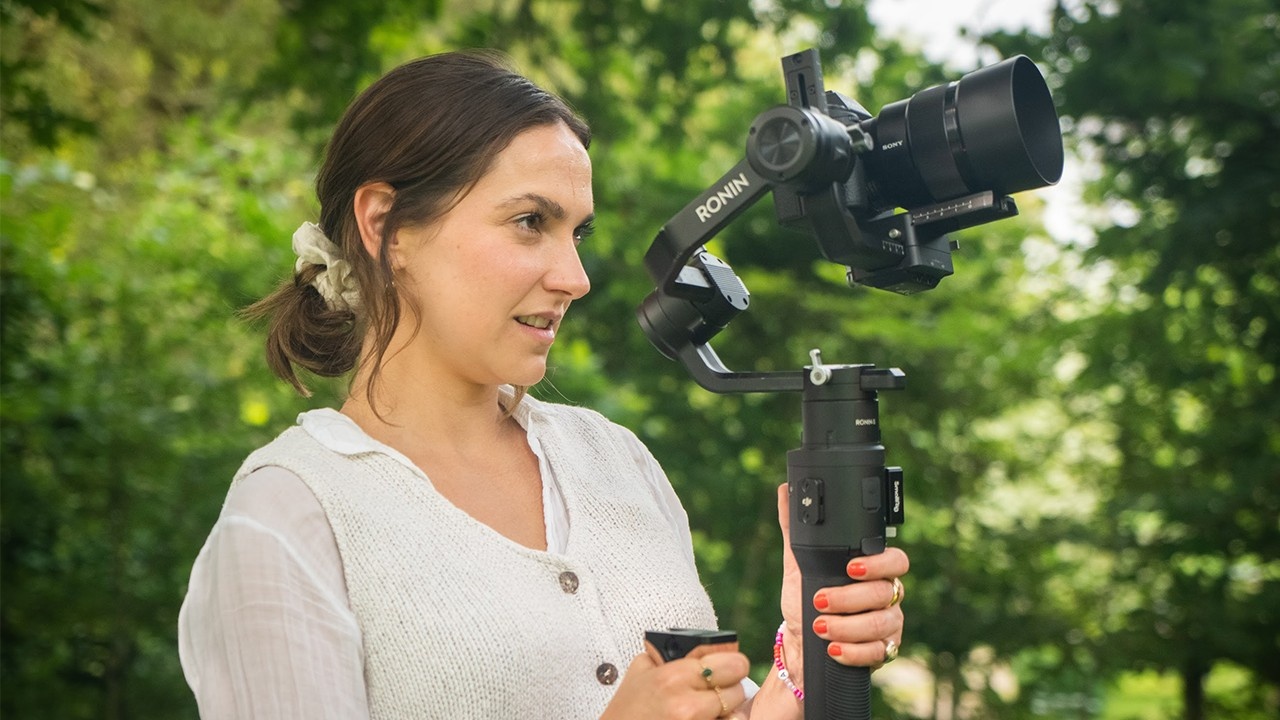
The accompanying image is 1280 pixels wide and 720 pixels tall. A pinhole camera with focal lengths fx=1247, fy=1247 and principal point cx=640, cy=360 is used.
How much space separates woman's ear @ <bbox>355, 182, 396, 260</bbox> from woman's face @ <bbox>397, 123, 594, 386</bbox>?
0.13 feet

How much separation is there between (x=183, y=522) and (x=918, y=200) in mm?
3913

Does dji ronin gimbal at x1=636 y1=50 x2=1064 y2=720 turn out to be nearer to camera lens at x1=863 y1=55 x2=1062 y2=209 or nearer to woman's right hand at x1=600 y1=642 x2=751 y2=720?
camera lens at x1=863 y1=55 x2=1062 y2=209

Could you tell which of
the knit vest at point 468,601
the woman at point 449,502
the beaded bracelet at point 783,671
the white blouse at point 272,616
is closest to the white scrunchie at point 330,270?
the woman at point 449,502


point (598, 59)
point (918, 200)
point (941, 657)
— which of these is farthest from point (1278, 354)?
point (918, 200)

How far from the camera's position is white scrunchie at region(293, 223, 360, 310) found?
1726 millimetres

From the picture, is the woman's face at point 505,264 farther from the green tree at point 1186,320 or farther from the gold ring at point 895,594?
the green tree at point 1186,320

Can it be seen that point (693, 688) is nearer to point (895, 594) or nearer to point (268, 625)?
→ point (895, 594)

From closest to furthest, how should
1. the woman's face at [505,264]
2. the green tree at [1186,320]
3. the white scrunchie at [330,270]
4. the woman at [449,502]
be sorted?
the woman at [449,502] → the woman's face at [505,264] → the white scrunchie at [330,270] → the green tree at [1186,320]

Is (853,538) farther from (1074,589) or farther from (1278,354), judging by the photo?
(1074,589)

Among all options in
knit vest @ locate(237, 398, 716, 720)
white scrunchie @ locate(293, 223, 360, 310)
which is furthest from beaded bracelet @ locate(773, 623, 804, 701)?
white scrunchie @ locate(293, 223, 360, 310)

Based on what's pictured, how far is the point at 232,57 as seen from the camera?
217 inches

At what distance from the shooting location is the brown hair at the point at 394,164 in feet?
5.28

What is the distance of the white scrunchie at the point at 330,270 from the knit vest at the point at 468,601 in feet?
0.72

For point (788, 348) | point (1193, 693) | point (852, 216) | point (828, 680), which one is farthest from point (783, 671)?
point (1193, 693)
